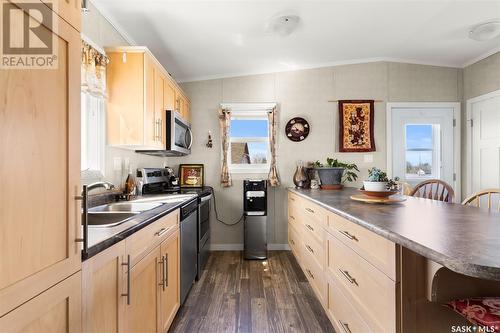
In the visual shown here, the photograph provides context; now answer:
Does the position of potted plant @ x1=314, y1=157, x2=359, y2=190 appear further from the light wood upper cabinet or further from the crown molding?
the crown molding

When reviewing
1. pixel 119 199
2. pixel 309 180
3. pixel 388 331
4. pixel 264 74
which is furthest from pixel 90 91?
pixel 309 180

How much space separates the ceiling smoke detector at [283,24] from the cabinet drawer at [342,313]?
7.24ft

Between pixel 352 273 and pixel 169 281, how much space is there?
3.85ft

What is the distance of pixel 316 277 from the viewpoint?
211 centimetres

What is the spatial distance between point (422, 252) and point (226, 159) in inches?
122

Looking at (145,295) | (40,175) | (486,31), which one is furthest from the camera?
(486,31)

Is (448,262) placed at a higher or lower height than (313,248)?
higher

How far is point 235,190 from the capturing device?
3.81 m

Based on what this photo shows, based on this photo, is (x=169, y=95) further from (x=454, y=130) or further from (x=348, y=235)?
(x=454, y=130)

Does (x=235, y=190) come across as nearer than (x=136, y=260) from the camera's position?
No

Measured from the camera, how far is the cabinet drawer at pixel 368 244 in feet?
3.35

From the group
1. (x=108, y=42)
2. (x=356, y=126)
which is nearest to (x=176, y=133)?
(x=108, y=42)

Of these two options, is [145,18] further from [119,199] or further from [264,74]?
[264,74]

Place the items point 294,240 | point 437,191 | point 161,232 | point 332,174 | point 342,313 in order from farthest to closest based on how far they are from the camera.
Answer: point 332,174
point 294,240
point 437,191
point 161,232
point 342,313
